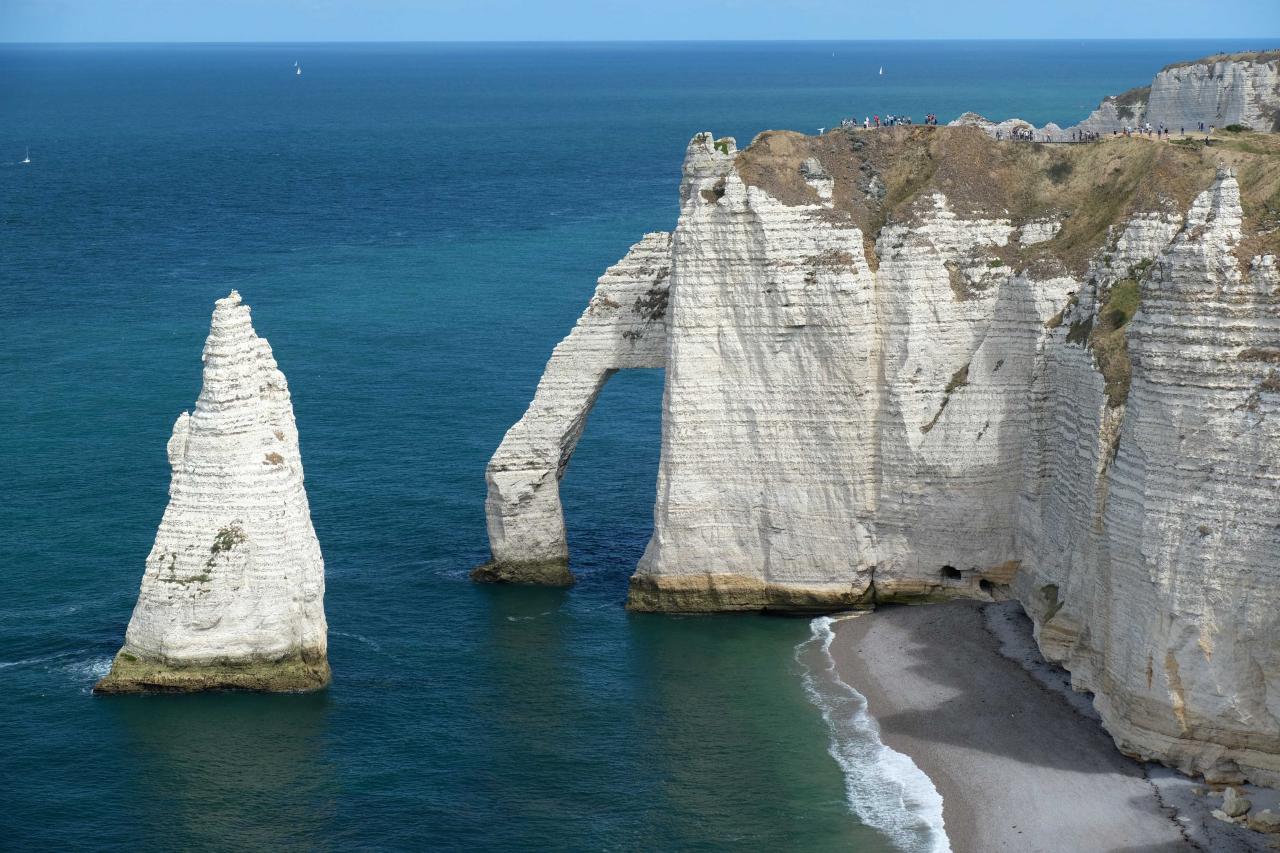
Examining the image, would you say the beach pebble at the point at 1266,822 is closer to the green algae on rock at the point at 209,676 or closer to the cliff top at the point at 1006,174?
the cliff top at the point at 1006,174

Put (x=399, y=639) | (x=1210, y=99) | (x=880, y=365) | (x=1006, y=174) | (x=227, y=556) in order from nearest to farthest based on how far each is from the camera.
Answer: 1. (x=227, y=556)
2. (x=399, y=639)
3. (x=880, y=365)
4. (x=1006, y=174)
5. (x=1210, y=99)

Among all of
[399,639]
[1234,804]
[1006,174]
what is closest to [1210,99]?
[1006,174]

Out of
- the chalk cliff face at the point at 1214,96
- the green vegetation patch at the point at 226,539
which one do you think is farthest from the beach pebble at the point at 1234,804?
the chalk cliff face at the point at 1214,96

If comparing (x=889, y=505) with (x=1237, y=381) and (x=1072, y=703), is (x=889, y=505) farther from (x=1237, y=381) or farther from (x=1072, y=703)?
(x=1237, y=381)

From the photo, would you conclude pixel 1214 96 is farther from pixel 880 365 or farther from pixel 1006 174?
pixel 880 365

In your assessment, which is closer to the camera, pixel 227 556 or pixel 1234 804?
pixel 1234 804

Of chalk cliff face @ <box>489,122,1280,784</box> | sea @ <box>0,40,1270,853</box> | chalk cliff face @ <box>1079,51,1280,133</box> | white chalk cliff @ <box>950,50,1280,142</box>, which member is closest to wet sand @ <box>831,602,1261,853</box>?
sea @ <box>0,40,1270,853</box>
